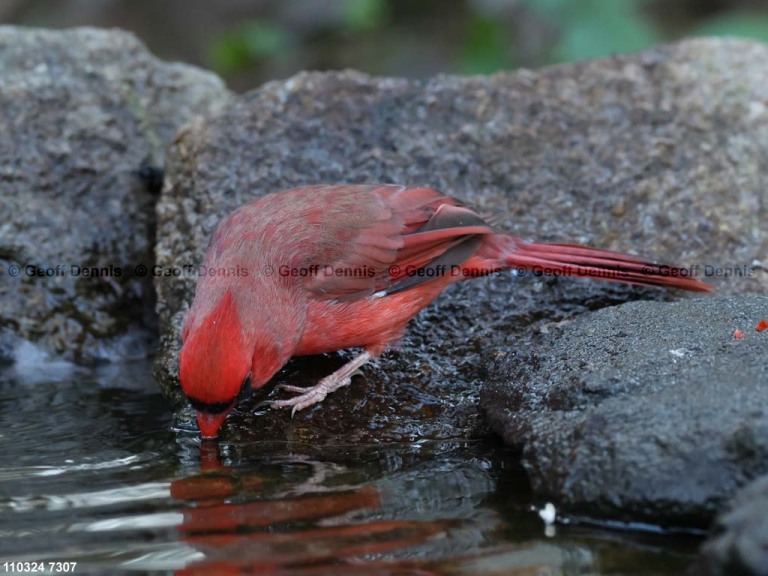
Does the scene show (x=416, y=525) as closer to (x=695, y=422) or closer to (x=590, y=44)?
(x=695, y=422)

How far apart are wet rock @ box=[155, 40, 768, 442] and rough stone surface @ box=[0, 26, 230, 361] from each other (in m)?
0.51

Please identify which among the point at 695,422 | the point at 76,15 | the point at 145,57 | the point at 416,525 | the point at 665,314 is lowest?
the point at 416,525

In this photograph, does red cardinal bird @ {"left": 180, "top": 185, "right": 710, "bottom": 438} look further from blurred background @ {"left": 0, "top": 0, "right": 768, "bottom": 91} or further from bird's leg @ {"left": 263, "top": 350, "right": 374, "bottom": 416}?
blurred background @ {"left": 0, "top": 0, "right": 768, "bottom": 91}

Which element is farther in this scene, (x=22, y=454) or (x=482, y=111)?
(x=482, y=111)

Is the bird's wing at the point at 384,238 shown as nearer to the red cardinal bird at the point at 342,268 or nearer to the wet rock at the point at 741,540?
the red cardinal bird at the point at 342,268

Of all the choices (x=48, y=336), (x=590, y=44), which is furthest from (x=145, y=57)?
(x=590, y=44)

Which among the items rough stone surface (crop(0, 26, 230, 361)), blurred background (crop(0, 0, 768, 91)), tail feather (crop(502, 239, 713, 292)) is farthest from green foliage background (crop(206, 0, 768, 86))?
rough stone surface (crop(0, 26, 230, 361))

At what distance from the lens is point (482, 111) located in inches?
218

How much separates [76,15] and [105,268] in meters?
6.86

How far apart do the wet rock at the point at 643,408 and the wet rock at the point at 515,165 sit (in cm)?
61

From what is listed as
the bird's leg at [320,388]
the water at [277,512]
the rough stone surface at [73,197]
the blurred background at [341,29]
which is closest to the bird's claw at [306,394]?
the bird's leg at [320,388]

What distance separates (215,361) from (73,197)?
2.56 metres

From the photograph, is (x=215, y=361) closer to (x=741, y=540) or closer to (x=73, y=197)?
(x=741, y=540)

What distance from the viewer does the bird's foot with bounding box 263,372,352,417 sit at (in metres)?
4.24
